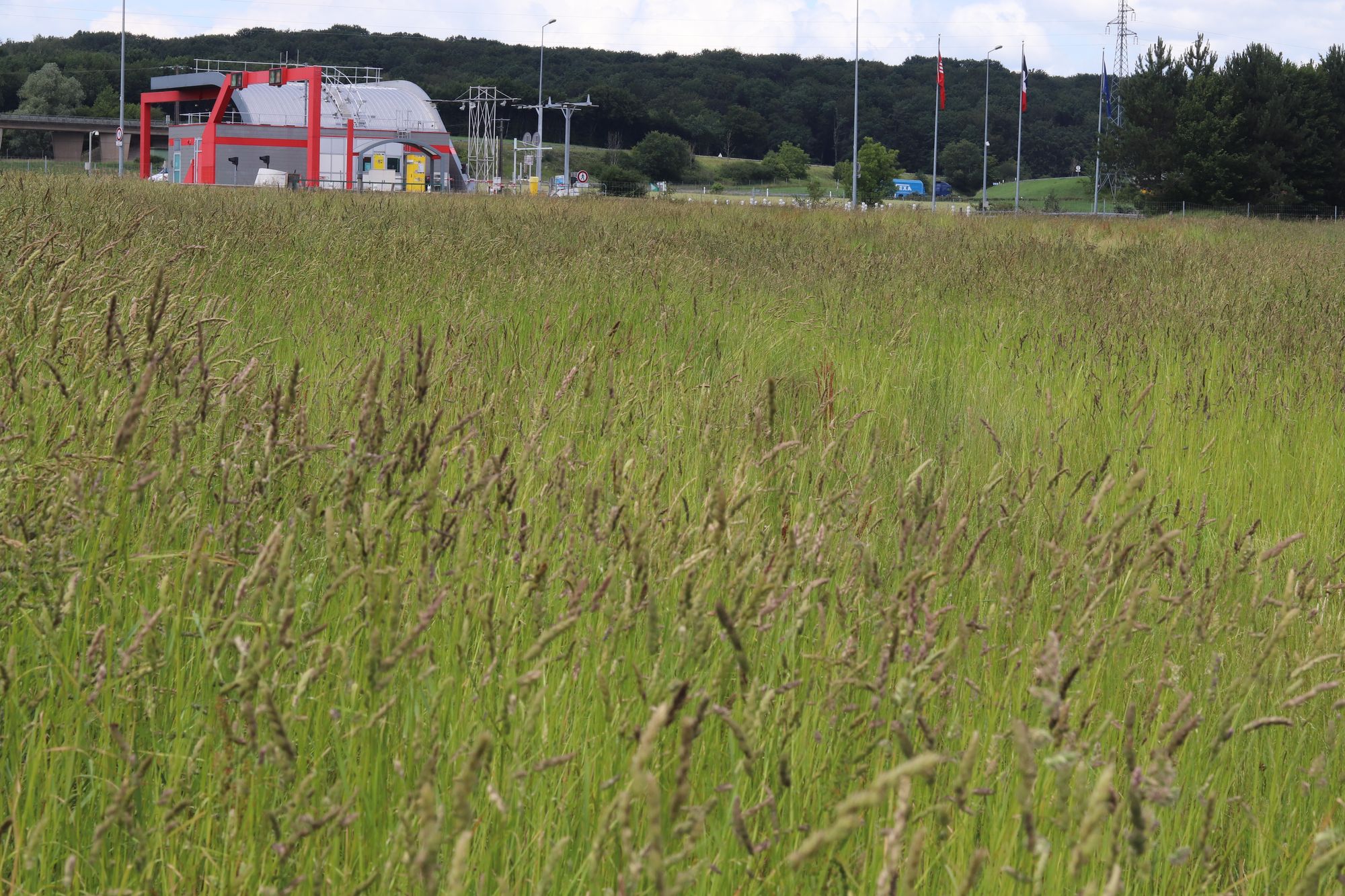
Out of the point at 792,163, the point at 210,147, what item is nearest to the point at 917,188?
the point at 792,163

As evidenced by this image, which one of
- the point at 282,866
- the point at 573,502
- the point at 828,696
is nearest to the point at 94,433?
the point at 573,502

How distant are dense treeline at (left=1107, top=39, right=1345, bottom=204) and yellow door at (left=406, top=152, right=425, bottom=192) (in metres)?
31.4

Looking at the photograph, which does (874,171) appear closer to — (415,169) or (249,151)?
(415,169)

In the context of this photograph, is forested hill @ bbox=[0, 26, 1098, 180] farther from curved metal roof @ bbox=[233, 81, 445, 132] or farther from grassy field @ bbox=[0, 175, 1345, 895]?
grassy field @ bbox=[0, 175, 1345, 895]

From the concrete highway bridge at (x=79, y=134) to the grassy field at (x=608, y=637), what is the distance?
104186mm

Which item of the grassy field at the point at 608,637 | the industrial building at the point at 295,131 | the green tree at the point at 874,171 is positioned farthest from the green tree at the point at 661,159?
the grassy field at the point at 608,637

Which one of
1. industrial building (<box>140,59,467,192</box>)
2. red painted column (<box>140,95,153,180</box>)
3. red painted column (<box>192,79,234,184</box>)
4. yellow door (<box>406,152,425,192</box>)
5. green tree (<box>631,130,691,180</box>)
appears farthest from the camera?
green tree (<box>631,130,691,180</box>)

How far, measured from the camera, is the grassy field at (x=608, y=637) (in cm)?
137

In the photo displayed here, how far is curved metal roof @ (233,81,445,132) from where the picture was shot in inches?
2345

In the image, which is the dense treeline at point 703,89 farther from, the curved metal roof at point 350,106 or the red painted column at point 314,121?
the red painted column at point 314,121

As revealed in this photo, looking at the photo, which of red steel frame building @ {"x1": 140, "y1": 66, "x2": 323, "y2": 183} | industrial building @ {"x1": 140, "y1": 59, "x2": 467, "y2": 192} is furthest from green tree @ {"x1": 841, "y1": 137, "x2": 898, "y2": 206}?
red steel frame building @ {"x1": 140, "y1": 66, "x2": 323, "y2": 183}

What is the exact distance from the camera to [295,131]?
5528 cm

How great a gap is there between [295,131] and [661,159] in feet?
166

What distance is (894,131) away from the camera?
5281 inches
